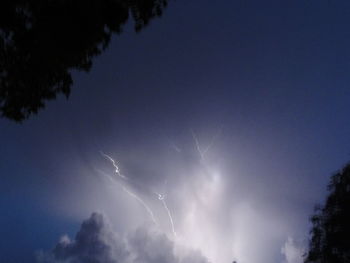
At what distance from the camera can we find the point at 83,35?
25.0ft

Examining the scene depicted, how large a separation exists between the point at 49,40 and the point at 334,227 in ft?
60.6

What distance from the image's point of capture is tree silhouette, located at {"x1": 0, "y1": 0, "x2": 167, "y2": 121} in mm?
7168

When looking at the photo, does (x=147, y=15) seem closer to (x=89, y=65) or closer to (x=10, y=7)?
(x=89, y=65)

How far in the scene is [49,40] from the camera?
24.2ft

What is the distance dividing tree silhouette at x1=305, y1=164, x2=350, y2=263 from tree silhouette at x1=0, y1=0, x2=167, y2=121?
1634 centimetres

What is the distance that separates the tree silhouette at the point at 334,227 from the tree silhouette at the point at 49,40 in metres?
16.3

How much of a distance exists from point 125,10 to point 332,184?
18067 millimetres

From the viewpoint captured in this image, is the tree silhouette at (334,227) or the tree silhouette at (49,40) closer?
the tree silhouette at (49,40)

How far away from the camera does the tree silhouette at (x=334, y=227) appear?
59.1ft

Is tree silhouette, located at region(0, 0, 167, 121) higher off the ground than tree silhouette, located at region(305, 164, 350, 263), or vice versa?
tree silhouette, located at region(305, 164, 350, 263)

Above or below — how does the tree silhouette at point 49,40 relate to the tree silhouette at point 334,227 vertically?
below

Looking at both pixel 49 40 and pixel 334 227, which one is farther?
pixel 334 227

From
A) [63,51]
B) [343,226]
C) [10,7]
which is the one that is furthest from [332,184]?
[10,7]

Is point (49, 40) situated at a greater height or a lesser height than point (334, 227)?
lesser
